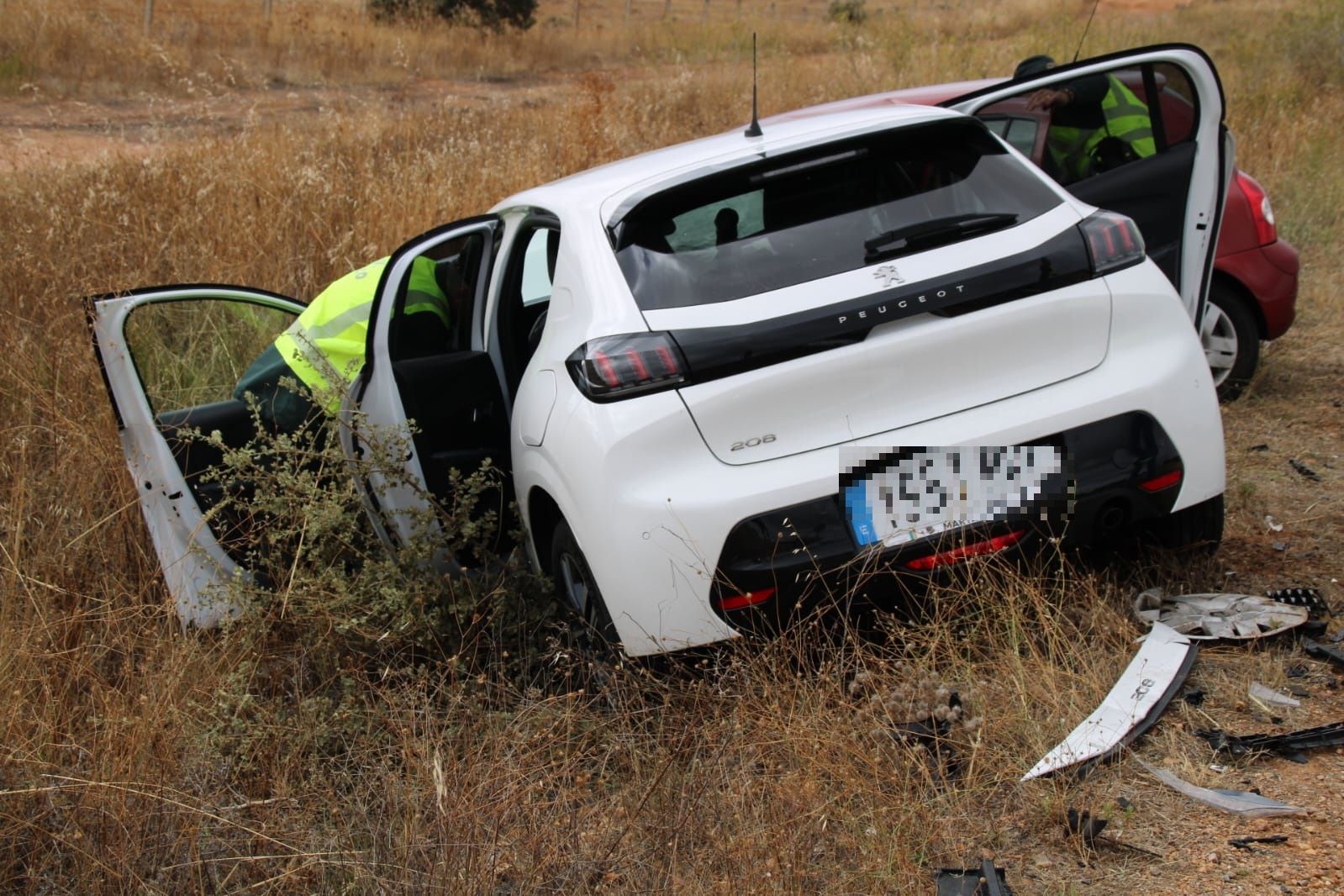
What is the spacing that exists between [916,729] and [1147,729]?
0.57 meters

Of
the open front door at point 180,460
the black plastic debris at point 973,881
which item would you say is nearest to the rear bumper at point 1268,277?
the black plastic debris at point 973,881

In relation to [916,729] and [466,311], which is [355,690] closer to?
[466,311]

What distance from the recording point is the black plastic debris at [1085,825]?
2637mm

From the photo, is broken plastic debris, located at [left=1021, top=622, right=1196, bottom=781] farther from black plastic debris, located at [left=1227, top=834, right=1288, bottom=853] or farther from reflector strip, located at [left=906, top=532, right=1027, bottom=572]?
reflector strip, located at [left=906, top=532, right=1027, bottom=572]

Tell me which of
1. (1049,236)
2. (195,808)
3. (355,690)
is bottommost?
(355,690)

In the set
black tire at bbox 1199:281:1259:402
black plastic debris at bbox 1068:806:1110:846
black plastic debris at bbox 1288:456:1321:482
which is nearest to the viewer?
black plastic debris at bbox 1068:806:1110:846

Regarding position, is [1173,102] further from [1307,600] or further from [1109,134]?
[1307,600]

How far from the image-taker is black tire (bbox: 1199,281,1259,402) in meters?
5.82

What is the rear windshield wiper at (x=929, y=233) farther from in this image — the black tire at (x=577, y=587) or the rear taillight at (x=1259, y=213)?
the rear taillight at (x=1259, y=213)

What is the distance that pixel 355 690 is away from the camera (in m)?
3.79

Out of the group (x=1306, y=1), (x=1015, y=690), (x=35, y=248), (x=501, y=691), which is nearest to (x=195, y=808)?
(x=501, y=691)

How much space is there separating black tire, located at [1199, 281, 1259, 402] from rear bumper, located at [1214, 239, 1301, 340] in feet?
0.24

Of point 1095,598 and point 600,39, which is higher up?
point 600,39

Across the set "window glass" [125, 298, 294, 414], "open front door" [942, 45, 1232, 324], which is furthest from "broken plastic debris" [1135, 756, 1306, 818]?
"window glass" [125, 298, 294, 414]
